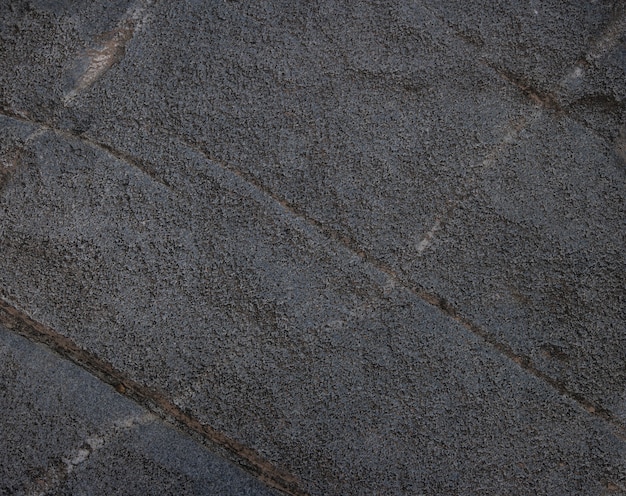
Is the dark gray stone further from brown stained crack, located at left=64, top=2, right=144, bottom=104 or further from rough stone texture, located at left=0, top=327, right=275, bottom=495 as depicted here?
brown stained crack, located at left=64, top=2, right=144, bottom=104

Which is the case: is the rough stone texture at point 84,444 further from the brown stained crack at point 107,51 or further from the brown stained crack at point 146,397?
the brown stained crack at point 107,51

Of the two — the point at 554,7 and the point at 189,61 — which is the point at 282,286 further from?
the point at 554,7

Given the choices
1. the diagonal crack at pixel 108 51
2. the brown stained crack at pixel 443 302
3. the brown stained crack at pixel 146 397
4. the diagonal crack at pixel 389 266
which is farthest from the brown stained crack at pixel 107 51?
the brown stained crack at pixel 146 397

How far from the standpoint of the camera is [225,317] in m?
1.72

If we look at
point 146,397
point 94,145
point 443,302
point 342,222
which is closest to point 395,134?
point 342,222

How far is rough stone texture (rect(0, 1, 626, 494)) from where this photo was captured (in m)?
1.70

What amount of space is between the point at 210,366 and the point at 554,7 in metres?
1.39

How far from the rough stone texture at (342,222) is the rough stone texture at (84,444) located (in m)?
0.03

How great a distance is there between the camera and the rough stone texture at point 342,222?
67.0 inches

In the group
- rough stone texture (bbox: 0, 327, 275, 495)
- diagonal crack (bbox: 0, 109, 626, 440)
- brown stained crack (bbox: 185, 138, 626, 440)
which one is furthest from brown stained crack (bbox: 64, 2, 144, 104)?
rough stone texture (bbox: 0, 327, 275, 495)

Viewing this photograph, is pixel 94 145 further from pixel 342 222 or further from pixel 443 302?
pixel 443 302

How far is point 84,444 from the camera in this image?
1690 millimetres

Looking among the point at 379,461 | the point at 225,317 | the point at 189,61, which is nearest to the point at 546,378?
the point at 379,461

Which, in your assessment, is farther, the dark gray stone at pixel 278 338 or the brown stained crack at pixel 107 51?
the brown stained crack at pixel 107 51
